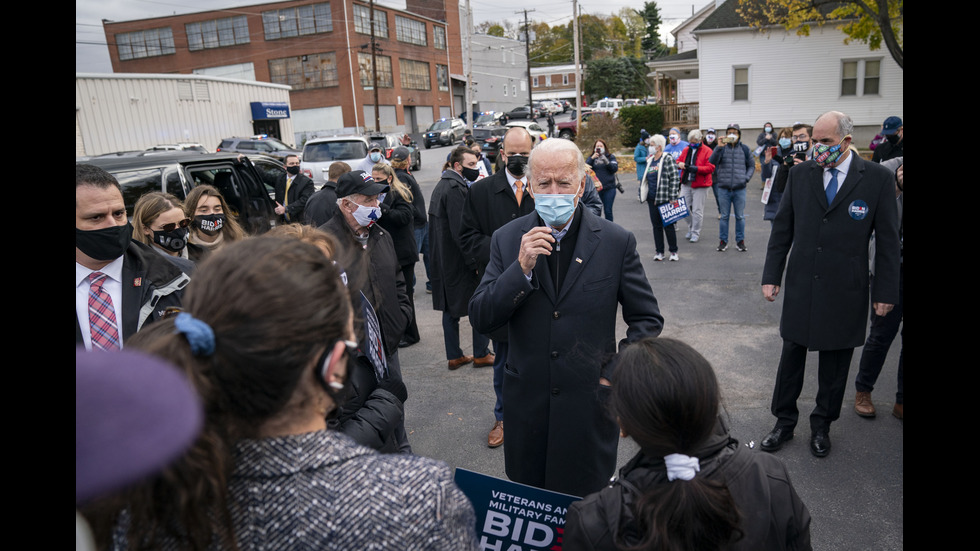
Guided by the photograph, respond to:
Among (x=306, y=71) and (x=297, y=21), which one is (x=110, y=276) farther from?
(x=297, y=21)

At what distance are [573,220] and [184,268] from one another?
1.89 meters

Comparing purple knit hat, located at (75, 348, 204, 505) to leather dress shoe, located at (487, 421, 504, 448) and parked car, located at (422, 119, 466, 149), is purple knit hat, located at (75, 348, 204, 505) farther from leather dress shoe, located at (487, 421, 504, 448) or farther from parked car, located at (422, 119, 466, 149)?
parked car, located at (422, 119, 466, 149)

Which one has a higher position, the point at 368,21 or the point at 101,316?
the point at 368,21

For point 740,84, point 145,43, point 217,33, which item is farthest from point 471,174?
point 145,43

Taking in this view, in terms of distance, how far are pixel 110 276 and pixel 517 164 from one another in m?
2.77

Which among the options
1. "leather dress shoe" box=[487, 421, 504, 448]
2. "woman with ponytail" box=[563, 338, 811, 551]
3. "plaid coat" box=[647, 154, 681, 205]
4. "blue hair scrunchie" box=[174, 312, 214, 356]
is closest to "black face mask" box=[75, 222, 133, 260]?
"blue hair scrunchie" box=[174, 312, 214, 356]

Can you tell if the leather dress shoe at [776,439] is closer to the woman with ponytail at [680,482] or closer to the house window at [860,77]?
the woman with ponytail at [680,482]

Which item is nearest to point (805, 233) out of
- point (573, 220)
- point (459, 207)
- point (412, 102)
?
point (573, 220)

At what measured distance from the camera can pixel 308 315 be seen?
1.16 meters

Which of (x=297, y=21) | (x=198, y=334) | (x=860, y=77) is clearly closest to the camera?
(x=198, y=334)

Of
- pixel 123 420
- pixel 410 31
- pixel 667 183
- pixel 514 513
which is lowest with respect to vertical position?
pixel 514 513

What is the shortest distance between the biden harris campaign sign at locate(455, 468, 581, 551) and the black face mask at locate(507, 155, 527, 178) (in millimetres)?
2844

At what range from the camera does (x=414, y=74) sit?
2114 inches

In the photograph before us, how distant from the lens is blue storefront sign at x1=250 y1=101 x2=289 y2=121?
36.0m
